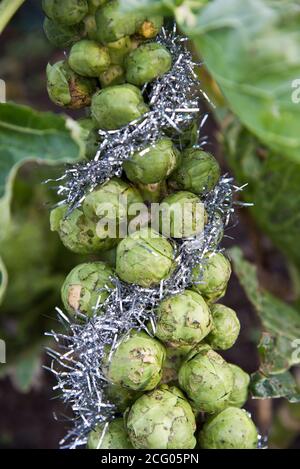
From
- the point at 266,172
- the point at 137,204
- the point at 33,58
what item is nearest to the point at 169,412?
the point at 137,204

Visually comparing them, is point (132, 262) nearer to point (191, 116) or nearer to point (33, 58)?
point (191, 116)

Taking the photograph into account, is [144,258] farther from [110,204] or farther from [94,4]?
[94,4]

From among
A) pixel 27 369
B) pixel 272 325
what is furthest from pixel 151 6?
pixel 27 369

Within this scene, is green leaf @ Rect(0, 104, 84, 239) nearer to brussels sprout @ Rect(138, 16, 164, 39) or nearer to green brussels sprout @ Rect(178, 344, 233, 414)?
brussels sprout @ Rect(138, 16, 164, 39)

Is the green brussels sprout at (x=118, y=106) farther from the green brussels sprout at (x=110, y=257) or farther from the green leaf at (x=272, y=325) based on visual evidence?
the green leaf at (x=272, y=325)

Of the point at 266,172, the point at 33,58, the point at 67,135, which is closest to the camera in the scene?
the point at 67,135
